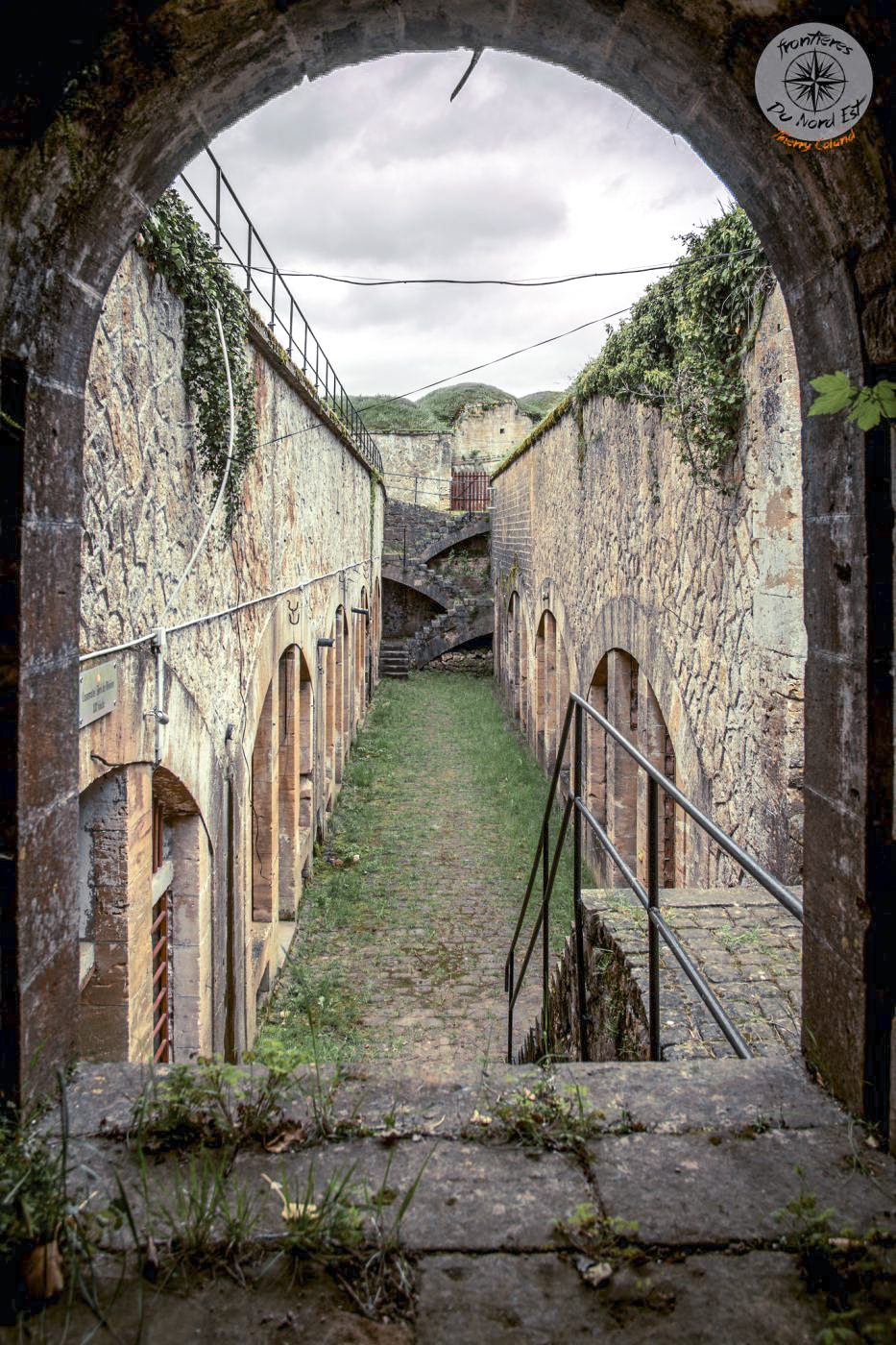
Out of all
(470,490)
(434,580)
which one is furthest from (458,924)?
(470,490)

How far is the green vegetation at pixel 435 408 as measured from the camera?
135 feet

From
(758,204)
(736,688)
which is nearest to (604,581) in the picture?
(736,688)

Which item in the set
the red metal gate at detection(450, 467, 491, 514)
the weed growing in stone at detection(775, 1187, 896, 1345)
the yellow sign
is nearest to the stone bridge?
the red metal gate at detection(450, 467, 491, 514)

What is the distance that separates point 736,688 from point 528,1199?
400cm

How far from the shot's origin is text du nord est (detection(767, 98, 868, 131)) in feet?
6.54

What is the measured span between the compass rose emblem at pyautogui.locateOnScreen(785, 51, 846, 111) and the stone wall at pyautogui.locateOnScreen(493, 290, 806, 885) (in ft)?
9.18

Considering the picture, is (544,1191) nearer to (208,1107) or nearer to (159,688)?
(208,1107)

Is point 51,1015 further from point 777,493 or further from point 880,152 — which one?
point 777,493

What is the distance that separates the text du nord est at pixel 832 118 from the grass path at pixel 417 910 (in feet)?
8.06

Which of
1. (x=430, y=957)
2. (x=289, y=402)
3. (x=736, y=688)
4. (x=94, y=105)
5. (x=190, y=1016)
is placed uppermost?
(x=289, y=402)

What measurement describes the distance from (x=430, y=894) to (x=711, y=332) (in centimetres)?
636

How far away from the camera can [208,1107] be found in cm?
216

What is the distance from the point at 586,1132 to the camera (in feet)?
6.95

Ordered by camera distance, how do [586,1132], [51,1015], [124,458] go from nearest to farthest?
[586,1132], [51,1015], [124,458]
